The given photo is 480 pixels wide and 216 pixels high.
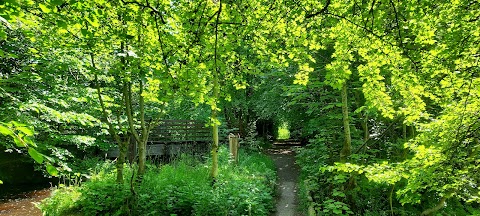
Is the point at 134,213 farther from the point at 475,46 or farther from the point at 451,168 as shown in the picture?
the point at 475,46

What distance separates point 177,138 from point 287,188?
5.45 meters

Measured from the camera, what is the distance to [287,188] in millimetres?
8648

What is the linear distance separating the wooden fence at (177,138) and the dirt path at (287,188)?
3.09m

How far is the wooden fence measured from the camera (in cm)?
1182

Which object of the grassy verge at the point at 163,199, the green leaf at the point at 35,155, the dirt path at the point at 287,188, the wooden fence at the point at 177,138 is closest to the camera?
the green leaf at the point at 35,155

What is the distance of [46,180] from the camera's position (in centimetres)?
1116

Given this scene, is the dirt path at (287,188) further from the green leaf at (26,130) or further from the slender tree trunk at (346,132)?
the green leaf at (26,130)

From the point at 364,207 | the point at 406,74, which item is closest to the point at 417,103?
the point at 406,74

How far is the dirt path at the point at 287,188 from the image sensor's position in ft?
22.5

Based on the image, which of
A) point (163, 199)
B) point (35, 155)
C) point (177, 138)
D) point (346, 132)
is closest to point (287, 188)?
point (346, 132)

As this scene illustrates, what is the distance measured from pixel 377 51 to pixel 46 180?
11.9 metres

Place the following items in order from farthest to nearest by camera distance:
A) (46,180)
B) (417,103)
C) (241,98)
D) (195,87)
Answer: (241,98)
(46,180)
(417,103)
(195,87)

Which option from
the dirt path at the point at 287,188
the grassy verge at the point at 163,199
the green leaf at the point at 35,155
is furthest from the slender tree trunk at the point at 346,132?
the green leaf at the point at 35,155

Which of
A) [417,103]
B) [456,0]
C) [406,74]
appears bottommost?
[417,103]
